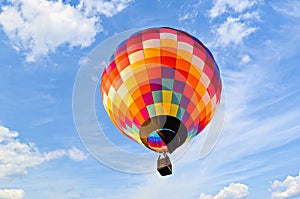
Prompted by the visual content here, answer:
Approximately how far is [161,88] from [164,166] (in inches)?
157

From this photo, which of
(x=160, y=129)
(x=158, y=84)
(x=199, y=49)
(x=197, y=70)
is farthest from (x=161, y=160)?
(x=199, y=49)

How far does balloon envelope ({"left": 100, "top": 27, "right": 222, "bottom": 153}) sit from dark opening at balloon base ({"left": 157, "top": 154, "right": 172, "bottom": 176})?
0.80 m

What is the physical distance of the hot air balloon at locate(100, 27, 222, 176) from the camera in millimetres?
19844

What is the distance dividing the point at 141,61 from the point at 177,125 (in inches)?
153

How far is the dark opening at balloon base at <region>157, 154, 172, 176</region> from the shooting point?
19.3 m

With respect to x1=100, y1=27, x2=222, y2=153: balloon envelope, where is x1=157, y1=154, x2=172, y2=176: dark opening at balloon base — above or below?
below

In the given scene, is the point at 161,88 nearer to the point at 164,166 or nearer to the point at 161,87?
the point at 161,87

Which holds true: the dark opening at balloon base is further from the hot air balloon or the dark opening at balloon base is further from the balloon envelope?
the balloon envelope

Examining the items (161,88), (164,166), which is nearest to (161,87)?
(161,88)

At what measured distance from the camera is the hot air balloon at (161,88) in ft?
65.1

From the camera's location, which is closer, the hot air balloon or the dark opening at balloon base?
the dark opening at balloon base

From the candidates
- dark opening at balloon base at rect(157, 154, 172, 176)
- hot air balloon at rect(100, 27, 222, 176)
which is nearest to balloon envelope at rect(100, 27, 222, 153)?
hot air balloon at rect(100, 27, 222, 176)

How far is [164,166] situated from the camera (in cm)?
1934

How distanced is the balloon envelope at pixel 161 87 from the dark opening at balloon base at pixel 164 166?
2.63ft
